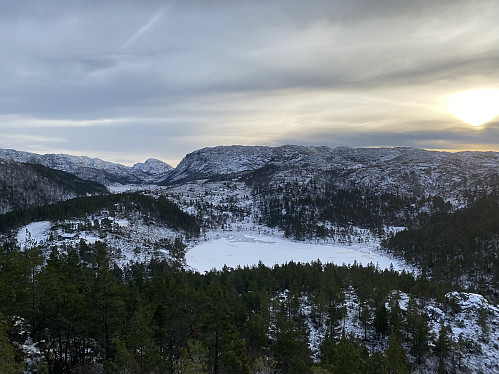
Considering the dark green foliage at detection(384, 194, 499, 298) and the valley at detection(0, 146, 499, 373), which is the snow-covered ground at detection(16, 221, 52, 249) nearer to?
the valley at detection(0, 146, 499, 373)

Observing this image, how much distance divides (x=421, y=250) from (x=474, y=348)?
111 m

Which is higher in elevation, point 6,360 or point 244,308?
point 6,360

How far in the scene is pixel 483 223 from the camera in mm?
165125

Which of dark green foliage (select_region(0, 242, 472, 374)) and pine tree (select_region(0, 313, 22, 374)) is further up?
pine tree (select_region(0, 313, 22, 374))

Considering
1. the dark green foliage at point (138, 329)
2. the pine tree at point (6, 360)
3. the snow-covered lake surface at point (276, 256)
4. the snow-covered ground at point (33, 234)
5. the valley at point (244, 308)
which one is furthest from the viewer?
the snow-covered lake surface at point (276, 256)

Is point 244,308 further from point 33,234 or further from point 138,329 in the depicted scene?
point 33,234

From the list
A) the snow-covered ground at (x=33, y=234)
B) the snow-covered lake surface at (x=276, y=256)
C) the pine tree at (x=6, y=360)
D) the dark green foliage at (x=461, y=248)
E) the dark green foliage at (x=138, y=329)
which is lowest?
the snow-covered lake surface at (x=276, y=256)

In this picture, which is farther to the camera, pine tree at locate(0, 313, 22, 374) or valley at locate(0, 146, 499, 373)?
valley at locate(0, 146, 499, 373)

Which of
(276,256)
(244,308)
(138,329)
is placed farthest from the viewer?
(276,256)

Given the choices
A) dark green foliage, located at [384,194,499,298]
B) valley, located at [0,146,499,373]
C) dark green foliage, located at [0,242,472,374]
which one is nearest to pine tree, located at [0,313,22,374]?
valley, located at [0,146,499,373]

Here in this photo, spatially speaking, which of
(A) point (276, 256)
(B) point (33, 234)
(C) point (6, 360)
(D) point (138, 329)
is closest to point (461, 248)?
(A) point (276, 256)

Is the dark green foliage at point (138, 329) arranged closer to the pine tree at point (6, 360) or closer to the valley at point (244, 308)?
the valley at point (244, 308)

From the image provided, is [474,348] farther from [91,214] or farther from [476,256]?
[91,214]

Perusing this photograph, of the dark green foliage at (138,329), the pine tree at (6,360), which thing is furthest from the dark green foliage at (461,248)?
the pine tree at (6,360)
